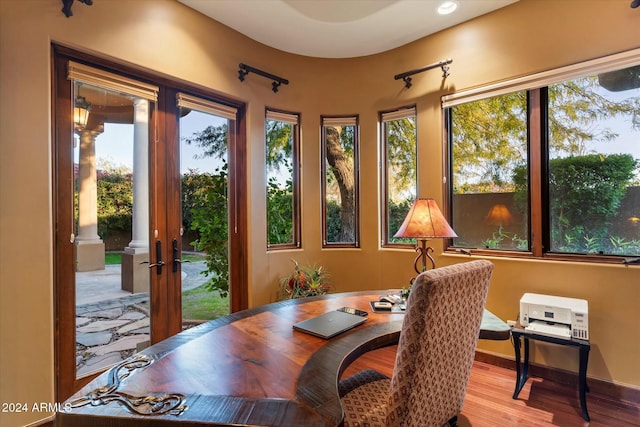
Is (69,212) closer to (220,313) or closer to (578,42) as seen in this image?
(220,313)

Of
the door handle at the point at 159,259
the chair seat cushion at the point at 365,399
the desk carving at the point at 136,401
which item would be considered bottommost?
the chair seat cushion at the point at 365,399

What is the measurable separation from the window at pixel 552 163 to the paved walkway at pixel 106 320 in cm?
295

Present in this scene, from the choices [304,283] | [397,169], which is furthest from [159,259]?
[397,169]

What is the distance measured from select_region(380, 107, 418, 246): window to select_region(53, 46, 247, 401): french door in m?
1.69

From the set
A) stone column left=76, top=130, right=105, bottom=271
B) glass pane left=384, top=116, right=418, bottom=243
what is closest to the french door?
stone column left=76, top=130, right=105, bottom=271

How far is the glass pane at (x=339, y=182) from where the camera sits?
3693 mm

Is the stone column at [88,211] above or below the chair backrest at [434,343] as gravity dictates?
above

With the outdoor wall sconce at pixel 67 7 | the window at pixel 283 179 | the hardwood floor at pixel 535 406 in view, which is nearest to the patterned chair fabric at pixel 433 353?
the hardwood floor at pixel 535 406

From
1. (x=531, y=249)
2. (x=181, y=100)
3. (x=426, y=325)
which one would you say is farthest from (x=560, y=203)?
(x=181, y=100)

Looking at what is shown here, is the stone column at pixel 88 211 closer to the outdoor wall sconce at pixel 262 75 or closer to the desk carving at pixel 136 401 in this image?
the outdoor wall sconce at pixel 262 75

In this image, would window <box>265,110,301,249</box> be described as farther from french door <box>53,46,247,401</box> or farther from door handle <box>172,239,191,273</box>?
door handle <box>172,239,191,273</box>

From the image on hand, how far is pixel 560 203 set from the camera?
8.36ft

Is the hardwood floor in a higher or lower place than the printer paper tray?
lower

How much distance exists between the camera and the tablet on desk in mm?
1462
